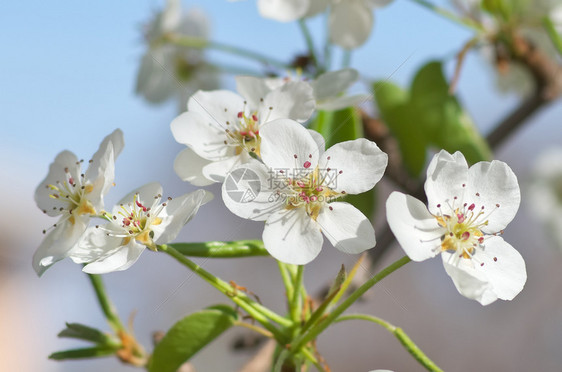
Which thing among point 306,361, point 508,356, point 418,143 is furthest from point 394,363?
point 306,361

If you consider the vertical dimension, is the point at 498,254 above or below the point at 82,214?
below

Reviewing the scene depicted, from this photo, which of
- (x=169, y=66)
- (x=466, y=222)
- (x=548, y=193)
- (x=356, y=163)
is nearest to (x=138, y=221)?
(x=356, y=163)

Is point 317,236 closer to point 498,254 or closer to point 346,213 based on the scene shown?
point 346,213

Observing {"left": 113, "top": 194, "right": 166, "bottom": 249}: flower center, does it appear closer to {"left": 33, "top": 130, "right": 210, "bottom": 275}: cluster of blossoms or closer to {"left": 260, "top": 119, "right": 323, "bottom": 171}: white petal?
{"left": 33, "top": 130, "right": 210, "bottom": 275}: cluster of blossoms

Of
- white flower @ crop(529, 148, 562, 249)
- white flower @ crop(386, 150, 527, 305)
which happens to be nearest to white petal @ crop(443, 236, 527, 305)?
white flower @ crop(386, 150, 527, 305)

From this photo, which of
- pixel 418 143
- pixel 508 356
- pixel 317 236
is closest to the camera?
pixel 317 236
